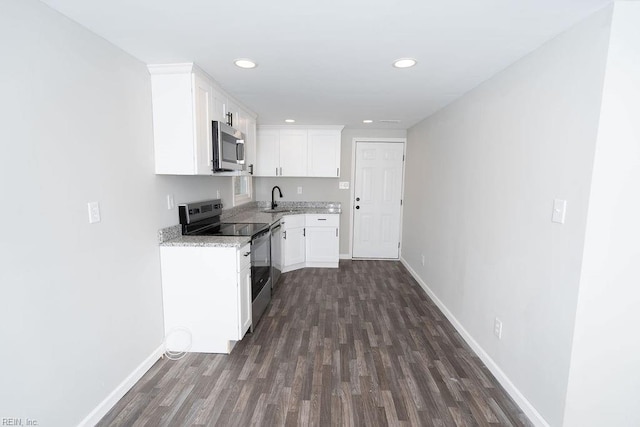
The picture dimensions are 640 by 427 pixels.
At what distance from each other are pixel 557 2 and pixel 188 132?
232 centimetres

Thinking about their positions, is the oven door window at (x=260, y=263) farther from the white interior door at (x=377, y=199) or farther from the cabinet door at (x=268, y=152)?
the white interior door at (x=377, y=199)

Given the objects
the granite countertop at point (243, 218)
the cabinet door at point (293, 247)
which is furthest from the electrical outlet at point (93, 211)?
the cabinet door at point (293, 247)

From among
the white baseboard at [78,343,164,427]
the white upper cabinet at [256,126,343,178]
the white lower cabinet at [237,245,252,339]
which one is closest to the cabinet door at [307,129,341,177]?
the white upper cabinet at [256,126,343,178]

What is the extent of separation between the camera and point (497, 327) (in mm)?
2168

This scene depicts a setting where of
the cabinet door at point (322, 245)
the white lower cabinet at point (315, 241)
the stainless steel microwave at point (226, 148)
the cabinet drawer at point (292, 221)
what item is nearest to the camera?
the stainless steel microwave at point (226, 148)

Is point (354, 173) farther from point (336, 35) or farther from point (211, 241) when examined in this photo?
point (336, 35)

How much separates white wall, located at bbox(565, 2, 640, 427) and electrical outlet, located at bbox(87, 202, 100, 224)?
105 inches

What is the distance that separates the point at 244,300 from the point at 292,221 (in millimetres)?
2057

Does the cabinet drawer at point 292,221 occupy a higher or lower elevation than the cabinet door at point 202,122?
lower

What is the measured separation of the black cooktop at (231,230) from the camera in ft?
8.75

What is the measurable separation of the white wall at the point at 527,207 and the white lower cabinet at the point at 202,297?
2010mm

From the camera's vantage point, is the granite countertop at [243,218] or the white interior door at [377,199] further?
the white interior door at [377,199]

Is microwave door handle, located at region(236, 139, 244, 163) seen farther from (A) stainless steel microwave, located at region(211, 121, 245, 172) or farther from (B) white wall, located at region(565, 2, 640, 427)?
(B) white wall, located at region(565, 2, 640, 427)

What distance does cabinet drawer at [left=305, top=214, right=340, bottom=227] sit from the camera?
462 centimetres
